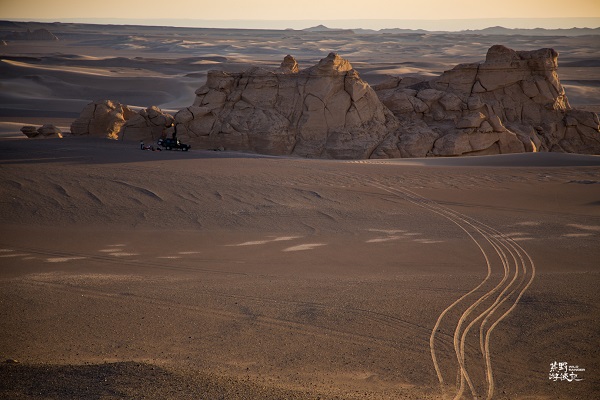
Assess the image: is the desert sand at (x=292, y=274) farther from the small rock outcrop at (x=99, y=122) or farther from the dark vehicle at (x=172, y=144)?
the small rock outcrop at (x=99, y=122)

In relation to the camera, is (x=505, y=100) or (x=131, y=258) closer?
(x=131, y=258)

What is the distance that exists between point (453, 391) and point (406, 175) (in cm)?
1454

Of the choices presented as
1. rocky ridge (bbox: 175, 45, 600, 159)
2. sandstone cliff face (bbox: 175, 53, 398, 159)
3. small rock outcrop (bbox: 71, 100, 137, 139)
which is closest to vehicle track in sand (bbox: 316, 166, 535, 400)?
sandstone cliff face (bbox: 175, 53, 398, 159)

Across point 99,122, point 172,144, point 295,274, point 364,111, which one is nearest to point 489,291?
point 295,274

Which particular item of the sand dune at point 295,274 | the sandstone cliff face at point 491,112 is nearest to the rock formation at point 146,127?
the sand dune at point 295,274

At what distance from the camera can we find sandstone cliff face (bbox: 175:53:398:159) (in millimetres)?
24922

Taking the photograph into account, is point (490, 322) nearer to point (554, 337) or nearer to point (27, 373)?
point (554, 337)

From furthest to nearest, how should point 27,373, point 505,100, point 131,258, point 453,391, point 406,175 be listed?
1. point 505,100
2. point 406,175
3. point 131,258
4. point 453,391
5. point 27,373

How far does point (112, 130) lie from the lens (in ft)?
92.2

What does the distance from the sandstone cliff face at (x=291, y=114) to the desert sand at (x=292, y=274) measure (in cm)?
137

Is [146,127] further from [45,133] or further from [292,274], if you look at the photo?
[292,274]

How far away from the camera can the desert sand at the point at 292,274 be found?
8.45 metres

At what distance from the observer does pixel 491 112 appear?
87.0ft

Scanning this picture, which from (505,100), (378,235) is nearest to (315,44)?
(505,100)
